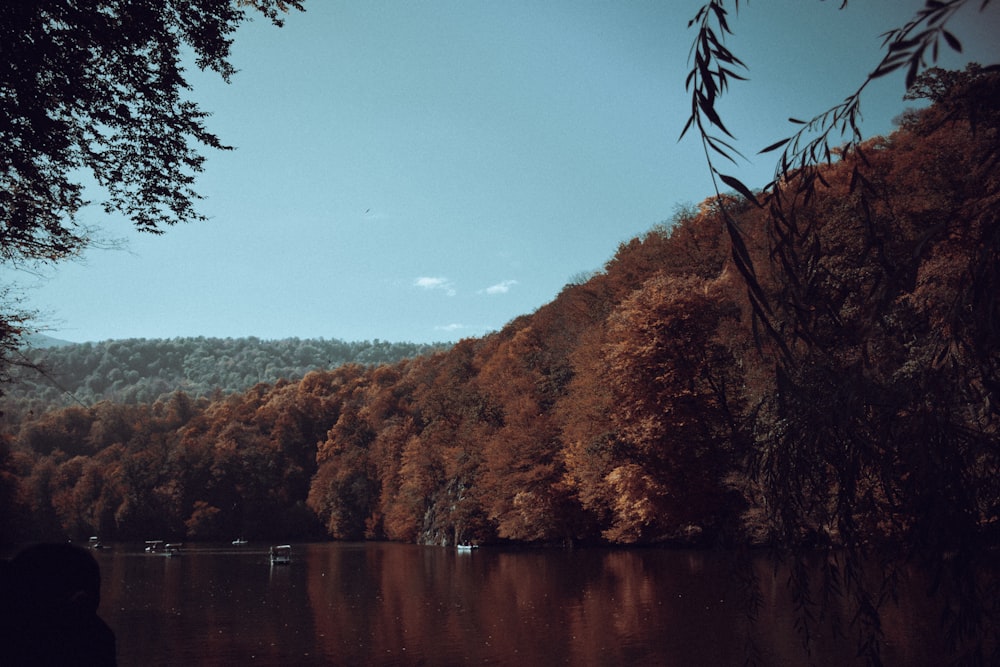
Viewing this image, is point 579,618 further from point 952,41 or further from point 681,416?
point 952,41

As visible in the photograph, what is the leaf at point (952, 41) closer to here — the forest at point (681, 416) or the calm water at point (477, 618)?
the forest at point (681, 416)

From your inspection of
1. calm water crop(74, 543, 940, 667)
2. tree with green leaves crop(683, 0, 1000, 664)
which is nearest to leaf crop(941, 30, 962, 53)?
tree with green leaves crop(683, 0, 1000, 664)

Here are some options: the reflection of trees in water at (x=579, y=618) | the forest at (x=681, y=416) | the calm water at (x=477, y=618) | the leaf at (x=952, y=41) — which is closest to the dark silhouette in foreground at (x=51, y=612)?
the forest at (x=681, y=416)

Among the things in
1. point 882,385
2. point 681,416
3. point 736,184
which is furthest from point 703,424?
point 736,184

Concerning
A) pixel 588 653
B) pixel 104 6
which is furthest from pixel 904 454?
pixel 588 653

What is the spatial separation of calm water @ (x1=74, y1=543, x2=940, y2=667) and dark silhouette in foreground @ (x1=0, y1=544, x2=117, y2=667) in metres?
14.4

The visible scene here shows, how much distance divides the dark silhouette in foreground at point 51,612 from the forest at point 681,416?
2875 millimetres

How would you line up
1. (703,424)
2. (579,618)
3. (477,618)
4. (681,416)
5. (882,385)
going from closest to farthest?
(882,385) → (579,618) → (477,618) → (681,416) → (703,424)

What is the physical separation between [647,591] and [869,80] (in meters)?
24.5

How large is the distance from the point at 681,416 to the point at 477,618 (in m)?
18.7

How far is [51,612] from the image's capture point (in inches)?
105

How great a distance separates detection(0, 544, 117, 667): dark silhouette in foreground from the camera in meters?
2.60

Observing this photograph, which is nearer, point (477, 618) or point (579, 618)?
point (579, 618)

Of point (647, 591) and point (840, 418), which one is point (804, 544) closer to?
point (840, 418)
